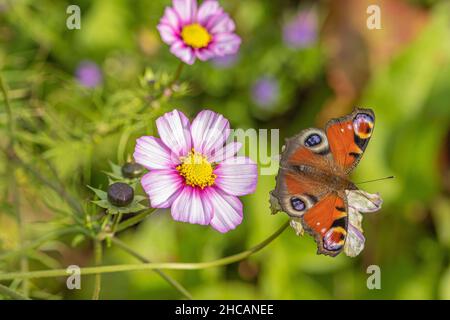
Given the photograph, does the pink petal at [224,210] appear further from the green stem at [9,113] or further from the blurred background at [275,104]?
the blurred background at [275,104]

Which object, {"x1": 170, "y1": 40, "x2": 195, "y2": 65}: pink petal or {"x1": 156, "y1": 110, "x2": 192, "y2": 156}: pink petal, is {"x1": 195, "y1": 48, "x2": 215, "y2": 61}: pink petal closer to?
{"x1": 170, "y1": 40, "x2": 195, "y2": 65}: pink petal

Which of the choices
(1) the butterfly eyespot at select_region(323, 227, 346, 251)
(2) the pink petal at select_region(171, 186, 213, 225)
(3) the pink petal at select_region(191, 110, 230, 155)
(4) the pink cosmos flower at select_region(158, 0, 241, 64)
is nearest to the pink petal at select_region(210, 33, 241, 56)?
(4) the pink cosmos flower at select_region(158, 0, 241, 64)

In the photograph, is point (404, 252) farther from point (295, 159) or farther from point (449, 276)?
point (295, 159)

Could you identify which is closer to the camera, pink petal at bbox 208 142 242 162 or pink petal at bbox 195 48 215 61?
pink petal at bbox 208 142 242 162

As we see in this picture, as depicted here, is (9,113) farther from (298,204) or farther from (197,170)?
(298,204)

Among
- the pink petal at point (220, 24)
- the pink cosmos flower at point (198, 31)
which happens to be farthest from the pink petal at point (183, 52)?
the pink petal at point (220, 24)
